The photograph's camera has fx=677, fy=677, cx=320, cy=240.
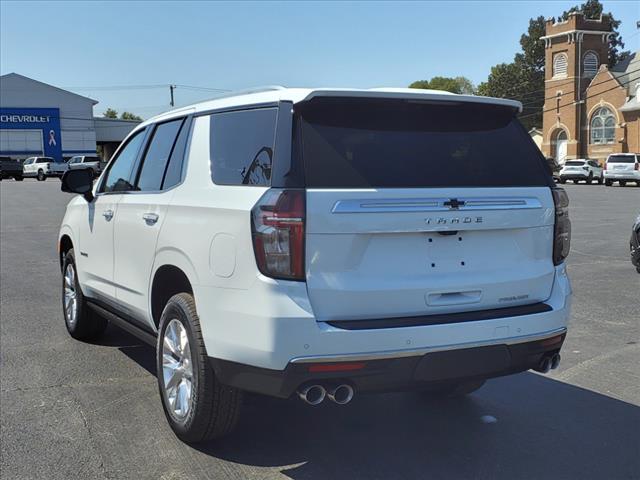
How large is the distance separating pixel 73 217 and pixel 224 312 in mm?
3179

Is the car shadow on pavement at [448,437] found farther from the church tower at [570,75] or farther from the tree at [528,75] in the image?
the tree at [528,75]

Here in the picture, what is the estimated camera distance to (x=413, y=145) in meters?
3.54

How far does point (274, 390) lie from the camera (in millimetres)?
3229

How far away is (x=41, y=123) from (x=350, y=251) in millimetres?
69957

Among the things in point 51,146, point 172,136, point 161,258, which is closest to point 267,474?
point 161,258

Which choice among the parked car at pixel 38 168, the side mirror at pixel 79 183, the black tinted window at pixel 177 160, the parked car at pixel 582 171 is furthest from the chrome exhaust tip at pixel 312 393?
the parked car at pixel 38 168

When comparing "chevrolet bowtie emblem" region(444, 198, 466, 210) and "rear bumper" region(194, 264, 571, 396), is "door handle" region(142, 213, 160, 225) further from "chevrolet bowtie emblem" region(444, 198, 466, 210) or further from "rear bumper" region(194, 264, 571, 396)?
"chevrolet bowtie emblem" region(444, 198, 466, 210)

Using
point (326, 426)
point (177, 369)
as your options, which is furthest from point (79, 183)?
point (326, 426)

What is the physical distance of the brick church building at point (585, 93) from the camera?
5525 centimetres

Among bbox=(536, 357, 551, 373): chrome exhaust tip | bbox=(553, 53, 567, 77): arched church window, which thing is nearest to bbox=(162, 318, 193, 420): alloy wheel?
bbox=(536, 357, 551, 373): chrome exhaust tip

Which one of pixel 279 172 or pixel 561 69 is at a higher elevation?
pixel 561 69

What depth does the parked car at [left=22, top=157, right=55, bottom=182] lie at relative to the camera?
50.3 m

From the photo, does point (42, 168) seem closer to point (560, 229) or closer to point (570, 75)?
point (570, 75)

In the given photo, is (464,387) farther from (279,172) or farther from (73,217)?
(73,217)
